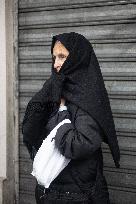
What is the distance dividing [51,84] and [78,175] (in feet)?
2.70

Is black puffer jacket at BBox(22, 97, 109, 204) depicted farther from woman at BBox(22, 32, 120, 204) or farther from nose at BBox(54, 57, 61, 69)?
nose at BBox(54, 57, 61, 69)

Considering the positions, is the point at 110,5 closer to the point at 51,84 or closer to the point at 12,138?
the point at 51,84

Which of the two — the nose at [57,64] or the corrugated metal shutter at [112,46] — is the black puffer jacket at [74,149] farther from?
the corrugated metal shutter at [112,46]

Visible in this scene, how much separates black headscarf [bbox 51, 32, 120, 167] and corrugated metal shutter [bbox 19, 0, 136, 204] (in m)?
1.12

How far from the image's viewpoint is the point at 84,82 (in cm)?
300

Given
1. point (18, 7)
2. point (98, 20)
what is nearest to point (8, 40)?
point (18, 7)

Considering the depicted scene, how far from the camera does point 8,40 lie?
4.78 meters

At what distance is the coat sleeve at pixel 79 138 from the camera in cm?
285

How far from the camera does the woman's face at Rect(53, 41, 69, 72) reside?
3115mm

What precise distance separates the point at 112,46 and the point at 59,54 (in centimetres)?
123

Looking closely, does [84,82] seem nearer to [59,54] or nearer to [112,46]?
[59,54]

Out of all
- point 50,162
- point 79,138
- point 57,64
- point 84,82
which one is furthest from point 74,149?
point 57,64

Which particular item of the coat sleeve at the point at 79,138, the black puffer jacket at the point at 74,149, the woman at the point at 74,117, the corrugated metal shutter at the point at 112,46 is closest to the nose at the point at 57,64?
the woman at the point at 74,117

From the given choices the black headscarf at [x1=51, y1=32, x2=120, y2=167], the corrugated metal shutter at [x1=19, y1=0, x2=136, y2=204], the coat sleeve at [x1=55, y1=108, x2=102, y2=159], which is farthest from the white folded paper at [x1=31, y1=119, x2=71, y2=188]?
the corrugated metal shutter at [x1=19, y1=0, x2=136, y2=204]
